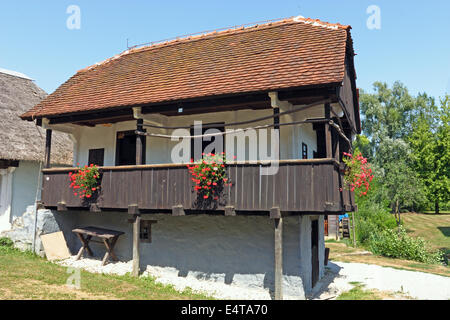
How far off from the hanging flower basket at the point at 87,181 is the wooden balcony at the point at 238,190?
213 millimetres

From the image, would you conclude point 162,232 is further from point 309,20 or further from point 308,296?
point 309,20

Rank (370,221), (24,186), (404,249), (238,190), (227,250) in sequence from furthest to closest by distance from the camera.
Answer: (370,221) < (404,249) < (24,186) < (227,250) < (238,190)

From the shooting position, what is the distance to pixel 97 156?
1446 centimetres

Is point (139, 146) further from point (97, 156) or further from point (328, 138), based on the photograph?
point (328, 138)

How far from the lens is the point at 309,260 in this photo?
11211mm

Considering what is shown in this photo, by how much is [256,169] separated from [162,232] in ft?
14.2

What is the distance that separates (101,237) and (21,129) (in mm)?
7492

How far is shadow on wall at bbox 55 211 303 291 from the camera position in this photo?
1039cm

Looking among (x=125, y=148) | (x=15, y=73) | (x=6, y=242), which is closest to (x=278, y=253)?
(x=125, y=148)

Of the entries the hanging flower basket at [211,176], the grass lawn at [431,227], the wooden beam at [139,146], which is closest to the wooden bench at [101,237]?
the wooden beam at [139,146]

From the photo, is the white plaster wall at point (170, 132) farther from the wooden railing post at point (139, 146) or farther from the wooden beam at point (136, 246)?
the wooden beam at point (136, 246)

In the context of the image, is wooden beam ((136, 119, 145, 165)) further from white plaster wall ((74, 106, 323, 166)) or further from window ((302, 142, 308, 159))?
window ((302, 142, 308, 159))
